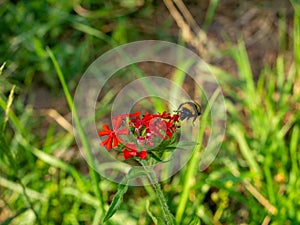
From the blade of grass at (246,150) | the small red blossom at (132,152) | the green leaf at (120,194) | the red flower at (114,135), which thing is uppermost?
the red flower at (114,135)

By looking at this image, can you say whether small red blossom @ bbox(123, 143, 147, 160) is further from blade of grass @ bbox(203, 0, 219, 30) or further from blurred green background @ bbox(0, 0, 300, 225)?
blade of grass @ bbox(203, 0, 219, 30)

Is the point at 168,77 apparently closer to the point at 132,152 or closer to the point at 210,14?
the point at 210,14

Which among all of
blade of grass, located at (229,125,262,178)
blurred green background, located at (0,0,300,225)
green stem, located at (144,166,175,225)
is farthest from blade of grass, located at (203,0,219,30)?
green stem, located at (144,166,175,225)

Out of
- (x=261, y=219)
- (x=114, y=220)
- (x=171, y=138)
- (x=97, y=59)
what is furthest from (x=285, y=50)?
(x=171, y=138)

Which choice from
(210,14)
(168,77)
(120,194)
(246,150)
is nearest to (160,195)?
(120,194)

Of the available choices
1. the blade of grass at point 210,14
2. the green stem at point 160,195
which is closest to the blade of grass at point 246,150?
the green stem at point 160,195

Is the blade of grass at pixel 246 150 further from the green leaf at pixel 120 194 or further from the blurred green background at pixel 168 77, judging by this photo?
the green leaf at pixel 120 194
